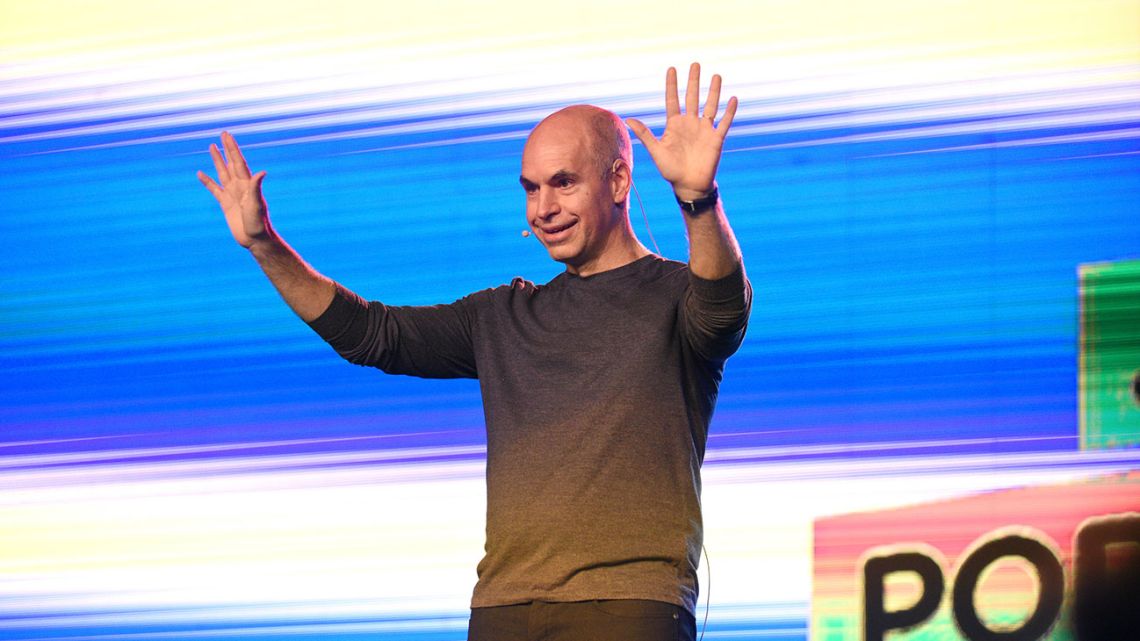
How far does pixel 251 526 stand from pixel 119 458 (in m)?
0.35

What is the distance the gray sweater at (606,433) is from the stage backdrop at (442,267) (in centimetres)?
79

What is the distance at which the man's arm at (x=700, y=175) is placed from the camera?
1.74m

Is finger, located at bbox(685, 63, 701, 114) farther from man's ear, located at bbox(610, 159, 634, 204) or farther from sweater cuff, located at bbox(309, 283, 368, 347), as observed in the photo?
sweater cuff, located at bbox(309, 283, 368, 347)

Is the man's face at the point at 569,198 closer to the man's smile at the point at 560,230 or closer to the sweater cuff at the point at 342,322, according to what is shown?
the man's smile at the point at 560,230

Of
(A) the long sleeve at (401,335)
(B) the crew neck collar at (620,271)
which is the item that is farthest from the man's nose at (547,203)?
(A) the long sleeve at (401,335)

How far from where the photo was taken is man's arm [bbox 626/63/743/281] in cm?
174

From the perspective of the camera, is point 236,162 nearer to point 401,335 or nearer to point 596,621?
point 401,335

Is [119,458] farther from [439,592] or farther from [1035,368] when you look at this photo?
[1035,368]

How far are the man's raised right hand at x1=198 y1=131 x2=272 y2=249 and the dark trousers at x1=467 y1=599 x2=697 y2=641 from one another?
66 cm

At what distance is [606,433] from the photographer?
183cm

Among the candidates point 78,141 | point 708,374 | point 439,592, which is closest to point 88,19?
point 78,141

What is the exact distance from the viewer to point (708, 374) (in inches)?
76.3

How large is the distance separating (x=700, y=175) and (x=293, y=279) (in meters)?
0.65

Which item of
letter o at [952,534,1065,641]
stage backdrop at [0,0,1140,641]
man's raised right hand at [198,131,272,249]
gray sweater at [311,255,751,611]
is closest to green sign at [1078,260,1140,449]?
stage backdrop at [0,0,1140,641]
